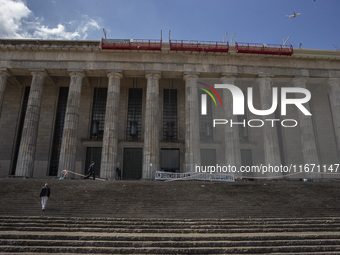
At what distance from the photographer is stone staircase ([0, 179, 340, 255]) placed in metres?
8.34

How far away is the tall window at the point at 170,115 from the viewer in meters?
28.2

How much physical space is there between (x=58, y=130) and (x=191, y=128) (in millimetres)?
13876

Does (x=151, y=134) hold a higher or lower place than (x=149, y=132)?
lower

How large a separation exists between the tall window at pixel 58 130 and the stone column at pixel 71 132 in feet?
16.2

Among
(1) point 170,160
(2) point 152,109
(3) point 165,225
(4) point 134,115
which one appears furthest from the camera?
(4) point 134,115

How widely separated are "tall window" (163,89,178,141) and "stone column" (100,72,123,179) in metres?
6.24

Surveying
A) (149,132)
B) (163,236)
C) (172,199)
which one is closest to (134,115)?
(149,132)

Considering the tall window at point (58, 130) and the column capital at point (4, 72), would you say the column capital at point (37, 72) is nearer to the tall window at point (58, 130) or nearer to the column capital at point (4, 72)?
the column capital at point (4, 72)

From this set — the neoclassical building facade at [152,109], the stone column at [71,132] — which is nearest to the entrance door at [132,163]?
the neoclassical building facade at [152,109]

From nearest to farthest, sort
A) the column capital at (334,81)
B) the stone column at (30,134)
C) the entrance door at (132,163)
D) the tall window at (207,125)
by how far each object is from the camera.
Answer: the stone column at (30,134) < the column capital at (334,81) < the entrance door at (132,163) < the tall window at (207,125)

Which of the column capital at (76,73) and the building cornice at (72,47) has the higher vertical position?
the building cornice at (72,47)

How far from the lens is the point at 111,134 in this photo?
23.1 meters

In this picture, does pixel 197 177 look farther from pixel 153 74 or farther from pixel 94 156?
pixel 94 156

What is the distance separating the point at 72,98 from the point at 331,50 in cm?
2387
